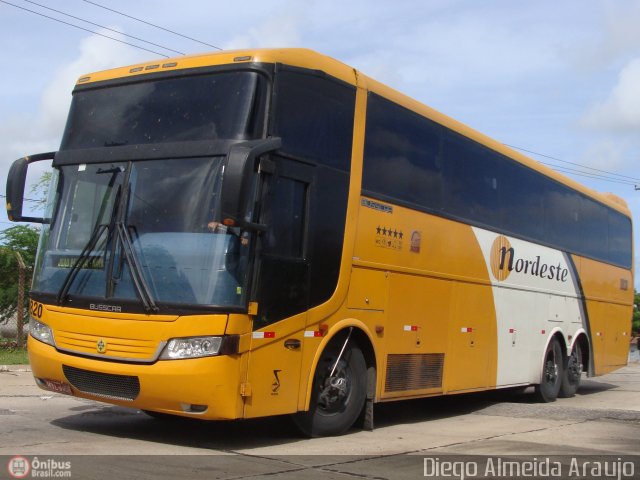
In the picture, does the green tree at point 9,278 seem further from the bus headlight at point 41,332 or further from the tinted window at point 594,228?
the tinted window at point 594,228

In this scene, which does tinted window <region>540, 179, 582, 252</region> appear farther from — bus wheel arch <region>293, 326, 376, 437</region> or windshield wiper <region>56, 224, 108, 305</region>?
windshield wiper <region>56, 224, 108, 305</region>

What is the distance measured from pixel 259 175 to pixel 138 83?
1.86 m

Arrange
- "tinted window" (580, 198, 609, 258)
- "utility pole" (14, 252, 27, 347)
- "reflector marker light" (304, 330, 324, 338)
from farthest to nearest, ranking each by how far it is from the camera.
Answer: "utility pole" (14, 252, 27, 347) → "tinted window" (580, 198, 609, 258) → "reflector marker light" (304, 330, 324, 338)

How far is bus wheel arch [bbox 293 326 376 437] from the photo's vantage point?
344 inches

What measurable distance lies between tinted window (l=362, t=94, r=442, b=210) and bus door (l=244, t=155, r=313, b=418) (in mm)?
1363

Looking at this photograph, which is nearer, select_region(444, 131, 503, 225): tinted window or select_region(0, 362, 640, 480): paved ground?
select_region(0, 362, 640, 480): paved ground

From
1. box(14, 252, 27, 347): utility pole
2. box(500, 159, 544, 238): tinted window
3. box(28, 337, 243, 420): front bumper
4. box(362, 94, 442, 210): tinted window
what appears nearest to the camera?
box(28, 337, 243, 420): front bumper

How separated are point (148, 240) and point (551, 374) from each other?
933 centimetres

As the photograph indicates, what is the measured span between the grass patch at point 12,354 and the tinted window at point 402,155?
346 inches

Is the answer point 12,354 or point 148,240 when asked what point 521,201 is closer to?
point 148,240

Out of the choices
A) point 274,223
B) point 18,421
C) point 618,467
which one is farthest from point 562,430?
point 18,421

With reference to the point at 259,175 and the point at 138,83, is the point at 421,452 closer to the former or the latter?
the point at 259,175

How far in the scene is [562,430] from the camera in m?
10.5

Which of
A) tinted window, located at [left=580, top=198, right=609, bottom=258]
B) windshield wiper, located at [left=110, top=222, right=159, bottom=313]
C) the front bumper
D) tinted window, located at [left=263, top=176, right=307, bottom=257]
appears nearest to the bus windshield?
windshield wiper, located at [left=110, top=222, right=159, bottom=313]
